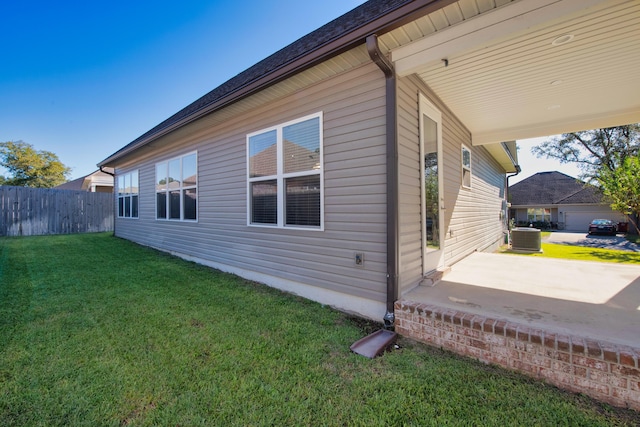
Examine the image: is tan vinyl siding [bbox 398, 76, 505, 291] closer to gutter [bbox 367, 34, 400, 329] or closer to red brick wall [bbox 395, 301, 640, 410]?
gutter [bbox 367, 34, 400, 329]

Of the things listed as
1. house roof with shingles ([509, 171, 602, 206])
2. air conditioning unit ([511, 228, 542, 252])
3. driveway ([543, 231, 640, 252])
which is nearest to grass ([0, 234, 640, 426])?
air conditioning unit ([511, 228, 542, 252])

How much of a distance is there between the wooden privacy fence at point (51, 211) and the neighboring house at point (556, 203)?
99.3 feet

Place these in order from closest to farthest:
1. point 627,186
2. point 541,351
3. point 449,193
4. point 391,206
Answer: point 541,351, point 391,206, point 449,193, point 627,186

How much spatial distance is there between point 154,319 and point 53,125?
19.6 m

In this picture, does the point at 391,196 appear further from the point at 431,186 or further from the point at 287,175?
the point at 287,175

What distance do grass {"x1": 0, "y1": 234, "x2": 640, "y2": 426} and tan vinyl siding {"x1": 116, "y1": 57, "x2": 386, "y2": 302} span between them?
2.01 feet

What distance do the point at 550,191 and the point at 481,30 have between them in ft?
97.7

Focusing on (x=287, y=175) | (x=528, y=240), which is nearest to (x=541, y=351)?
(x=287, y=175)

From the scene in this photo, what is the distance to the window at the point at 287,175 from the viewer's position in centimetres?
370

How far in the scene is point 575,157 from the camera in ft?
69.8

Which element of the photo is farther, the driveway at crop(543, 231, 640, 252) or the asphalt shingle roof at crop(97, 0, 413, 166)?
the driveway at crop(543, 231, 640, 252)

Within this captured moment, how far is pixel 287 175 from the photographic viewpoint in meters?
4.01

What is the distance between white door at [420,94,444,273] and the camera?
3.57 m

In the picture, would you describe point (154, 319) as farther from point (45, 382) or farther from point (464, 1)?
point (464, 1)
